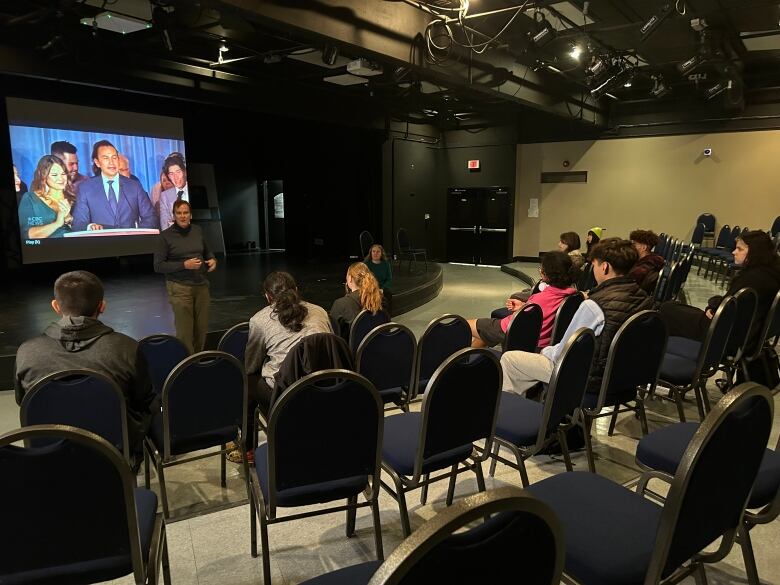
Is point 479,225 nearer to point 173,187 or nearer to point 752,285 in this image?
point 173,187

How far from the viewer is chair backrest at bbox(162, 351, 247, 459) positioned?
2260mm

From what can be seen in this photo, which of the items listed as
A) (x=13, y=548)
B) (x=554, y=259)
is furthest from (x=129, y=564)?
(x=554, y=259)

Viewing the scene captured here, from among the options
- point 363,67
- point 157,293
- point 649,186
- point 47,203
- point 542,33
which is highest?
point 542,33

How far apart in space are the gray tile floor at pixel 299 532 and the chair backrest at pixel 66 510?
74 centimetres

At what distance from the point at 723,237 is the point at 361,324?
30.7 feet

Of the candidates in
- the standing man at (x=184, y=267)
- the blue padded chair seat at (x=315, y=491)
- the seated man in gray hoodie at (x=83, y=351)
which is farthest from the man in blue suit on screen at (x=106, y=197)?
the blue padded chair seat at (x=315, y=491)

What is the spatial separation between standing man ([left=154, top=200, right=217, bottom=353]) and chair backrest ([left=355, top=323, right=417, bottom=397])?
2150 mm

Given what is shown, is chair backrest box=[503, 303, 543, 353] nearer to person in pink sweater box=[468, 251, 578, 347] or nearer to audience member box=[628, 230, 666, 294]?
person in pink sweater box=[468, 251, 578, 347]

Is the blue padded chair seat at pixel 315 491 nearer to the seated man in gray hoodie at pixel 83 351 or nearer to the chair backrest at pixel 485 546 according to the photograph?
the seated man in gray hoodie at pixel 83 351

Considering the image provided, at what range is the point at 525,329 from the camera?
3340mm

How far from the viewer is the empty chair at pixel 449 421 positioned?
6.37ft

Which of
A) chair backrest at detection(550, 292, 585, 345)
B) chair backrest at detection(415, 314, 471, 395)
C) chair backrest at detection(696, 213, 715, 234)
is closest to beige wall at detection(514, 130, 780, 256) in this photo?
chair backrest at detection(696, 213, 715, 234)

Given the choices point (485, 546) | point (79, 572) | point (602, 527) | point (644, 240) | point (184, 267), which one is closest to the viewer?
Answer: point (485, 546)

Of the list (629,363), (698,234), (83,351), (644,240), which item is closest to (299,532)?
(83,351)
